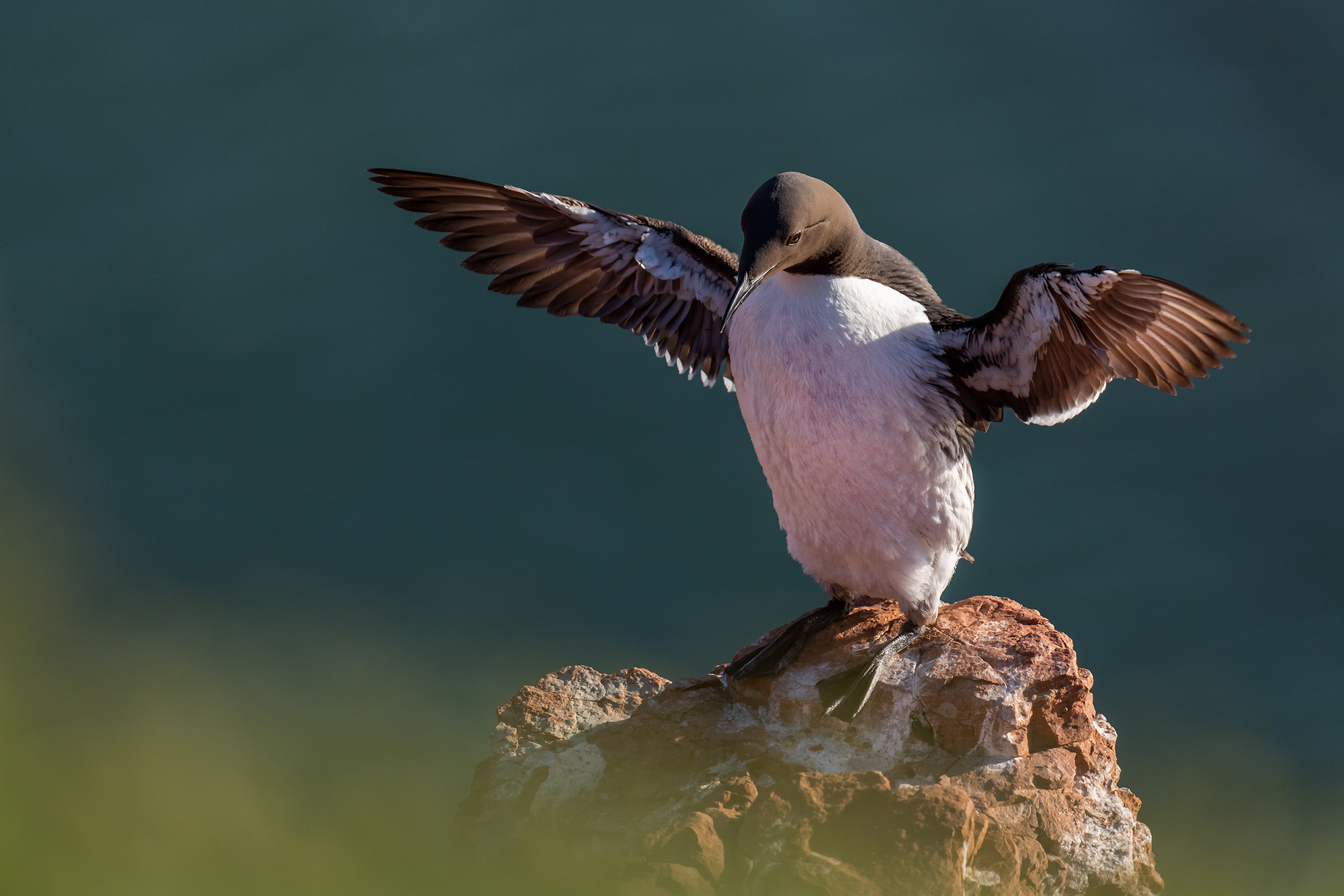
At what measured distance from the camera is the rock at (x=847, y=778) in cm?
394

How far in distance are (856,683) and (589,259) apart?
251cm

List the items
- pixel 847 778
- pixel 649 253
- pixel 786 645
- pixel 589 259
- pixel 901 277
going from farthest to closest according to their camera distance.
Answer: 1. pixel 589 259
2. pixel 649 253
3. pixel 901 277
4. pixel 786 645
5. pixel 847 778

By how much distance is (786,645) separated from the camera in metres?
5.18

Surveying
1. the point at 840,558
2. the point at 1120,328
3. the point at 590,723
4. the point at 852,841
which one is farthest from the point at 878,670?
the point at 1120,328

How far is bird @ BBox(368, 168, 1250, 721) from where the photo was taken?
15.1 feet

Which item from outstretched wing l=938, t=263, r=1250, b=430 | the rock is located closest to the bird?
outstretched wing l=938, t=263, r=1250, b=430

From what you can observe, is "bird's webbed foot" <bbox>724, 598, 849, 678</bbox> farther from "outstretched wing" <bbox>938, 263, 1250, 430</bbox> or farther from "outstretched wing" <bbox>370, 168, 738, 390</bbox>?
"outstretched wing" <bbox>370, 168, 738, 390</bbox>

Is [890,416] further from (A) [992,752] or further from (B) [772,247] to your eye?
(A) [992,752]

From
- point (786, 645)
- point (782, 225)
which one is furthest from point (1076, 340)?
point (786, 645)

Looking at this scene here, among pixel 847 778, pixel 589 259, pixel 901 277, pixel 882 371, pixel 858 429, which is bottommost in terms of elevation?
pixel 847 778

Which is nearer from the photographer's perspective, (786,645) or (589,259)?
(786,645)

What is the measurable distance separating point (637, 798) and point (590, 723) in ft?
2.43

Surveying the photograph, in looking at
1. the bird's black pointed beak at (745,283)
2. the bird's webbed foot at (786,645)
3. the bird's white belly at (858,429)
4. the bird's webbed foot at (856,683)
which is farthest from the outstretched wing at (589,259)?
the bird's webbed foot at (856,683)

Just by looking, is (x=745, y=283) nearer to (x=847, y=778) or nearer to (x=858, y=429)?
(x=858, y=429)
